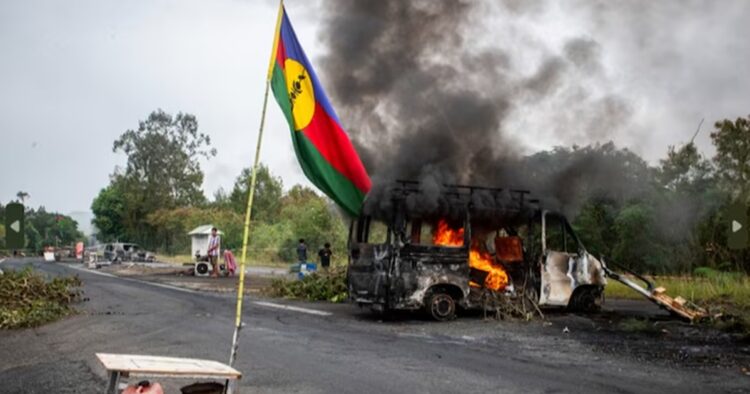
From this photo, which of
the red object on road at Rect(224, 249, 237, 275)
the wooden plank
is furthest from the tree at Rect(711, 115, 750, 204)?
the wooden plank

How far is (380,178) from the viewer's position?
12500 mm

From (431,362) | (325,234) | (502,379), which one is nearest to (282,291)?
(431,362)

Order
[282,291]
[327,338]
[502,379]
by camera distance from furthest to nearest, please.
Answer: [282,291] → [327,338] → [502,379]

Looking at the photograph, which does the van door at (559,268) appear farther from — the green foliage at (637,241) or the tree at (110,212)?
the tree at (110,212)

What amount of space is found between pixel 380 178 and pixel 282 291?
23.9 feet

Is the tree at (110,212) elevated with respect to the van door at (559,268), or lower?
elevated

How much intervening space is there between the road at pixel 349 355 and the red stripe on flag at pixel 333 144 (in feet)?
7.19


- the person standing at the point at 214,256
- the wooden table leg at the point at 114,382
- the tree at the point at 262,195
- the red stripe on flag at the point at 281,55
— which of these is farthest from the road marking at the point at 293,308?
the tree at the point at 262,195

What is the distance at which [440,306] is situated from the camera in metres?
12.2

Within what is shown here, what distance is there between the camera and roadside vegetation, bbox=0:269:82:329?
485 inches

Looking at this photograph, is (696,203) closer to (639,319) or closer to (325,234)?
(639,319)

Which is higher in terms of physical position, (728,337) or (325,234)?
(325,234)

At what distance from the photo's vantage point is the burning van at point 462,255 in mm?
11914

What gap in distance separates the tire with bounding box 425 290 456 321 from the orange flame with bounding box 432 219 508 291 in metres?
0.89
